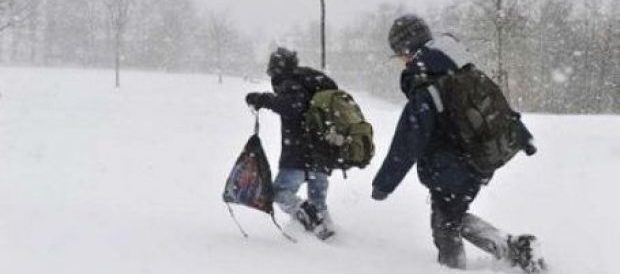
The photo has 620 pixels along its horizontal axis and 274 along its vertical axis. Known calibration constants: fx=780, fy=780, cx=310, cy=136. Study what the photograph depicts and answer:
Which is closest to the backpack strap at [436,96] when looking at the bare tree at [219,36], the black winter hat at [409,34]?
the black winter hat at [409,34]

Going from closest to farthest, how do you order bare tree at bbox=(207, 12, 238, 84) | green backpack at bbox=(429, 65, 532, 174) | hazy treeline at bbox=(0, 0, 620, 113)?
1. green backpack at bbox=(429, 65, 532, 174)
2. hazy treeline at bbox=(0, 0, 620, 113)
3. bare tree at bbox=(207, 12, 238, 84)

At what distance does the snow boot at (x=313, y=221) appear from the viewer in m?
6.05

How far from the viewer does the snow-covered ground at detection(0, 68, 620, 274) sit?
5.03m

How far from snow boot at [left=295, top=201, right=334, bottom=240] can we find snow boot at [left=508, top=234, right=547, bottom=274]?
1.59m

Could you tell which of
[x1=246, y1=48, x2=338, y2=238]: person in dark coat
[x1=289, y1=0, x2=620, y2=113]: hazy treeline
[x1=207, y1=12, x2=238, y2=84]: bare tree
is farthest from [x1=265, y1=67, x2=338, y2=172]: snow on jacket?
[x1=207, y1=12, x2=238, y2=84]: bare tree

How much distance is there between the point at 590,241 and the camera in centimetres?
657

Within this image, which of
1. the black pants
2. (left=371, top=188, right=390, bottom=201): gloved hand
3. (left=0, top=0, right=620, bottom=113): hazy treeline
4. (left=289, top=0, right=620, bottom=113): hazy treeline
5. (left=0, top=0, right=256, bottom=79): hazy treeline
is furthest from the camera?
(left=0, top=0, right=256, bottom=79): hazy treeline

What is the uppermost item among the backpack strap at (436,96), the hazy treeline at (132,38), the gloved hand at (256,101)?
the backpack strap at (436,96)

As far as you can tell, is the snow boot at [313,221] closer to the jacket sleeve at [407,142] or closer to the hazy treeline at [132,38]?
the jacket sleeve at [407,142]

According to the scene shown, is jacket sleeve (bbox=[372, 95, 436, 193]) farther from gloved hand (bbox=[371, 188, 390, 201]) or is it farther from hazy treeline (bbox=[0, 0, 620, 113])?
hazy treeline (bbox=[0, 0, 620, 113])

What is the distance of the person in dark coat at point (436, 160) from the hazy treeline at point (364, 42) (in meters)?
24.0

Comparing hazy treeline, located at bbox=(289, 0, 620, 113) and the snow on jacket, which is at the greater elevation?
the snow on jacket

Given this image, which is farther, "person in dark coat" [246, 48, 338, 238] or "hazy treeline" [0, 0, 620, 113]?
"hazy treeline" [0, 0, 620, 113]

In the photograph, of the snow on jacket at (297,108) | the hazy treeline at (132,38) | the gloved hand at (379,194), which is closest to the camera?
the gloved hand at (379,194)
